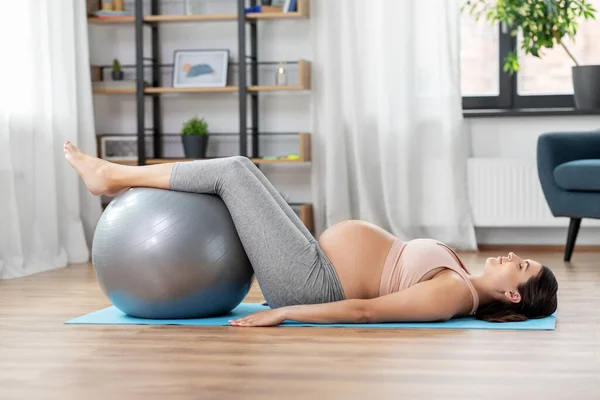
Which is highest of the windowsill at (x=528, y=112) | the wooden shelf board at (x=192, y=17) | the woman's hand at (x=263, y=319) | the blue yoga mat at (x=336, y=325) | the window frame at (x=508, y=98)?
the wooden shelf board at (x=192, y=17)

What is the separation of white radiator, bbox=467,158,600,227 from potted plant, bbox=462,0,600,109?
0.51 metres

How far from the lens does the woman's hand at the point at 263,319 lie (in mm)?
2725

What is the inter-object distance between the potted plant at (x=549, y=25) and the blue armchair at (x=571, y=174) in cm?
47

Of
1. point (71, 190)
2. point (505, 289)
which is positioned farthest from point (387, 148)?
point (505, 289)

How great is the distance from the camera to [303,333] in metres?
2.68

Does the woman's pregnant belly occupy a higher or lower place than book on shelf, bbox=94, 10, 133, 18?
lower

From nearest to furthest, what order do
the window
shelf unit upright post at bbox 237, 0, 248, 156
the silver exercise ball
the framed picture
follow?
1. the silver exercise ball
2. shelf unit upright post at bbox 237, 0, 248, 156
3. the framed picture
4. the window

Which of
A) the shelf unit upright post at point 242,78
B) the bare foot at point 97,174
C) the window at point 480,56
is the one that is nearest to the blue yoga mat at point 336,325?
the bare foot at point 97,174

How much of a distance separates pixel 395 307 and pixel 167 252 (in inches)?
27.5

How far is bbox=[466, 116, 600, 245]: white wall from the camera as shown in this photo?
18.5ft

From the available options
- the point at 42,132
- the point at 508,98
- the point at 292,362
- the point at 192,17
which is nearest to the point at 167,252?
the point at 292,362

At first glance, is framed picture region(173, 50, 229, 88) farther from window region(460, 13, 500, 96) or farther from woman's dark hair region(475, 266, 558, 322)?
woman's dark hair region(475, 266, 558, 322)

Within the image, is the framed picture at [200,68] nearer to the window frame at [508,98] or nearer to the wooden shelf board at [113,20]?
the wooden shelf board at [113,20]

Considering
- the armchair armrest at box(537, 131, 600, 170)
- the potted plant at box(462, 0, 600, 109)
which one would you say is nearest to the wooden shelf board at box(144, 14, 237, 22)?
the potted plant at box(462, 0, 600, 109)
